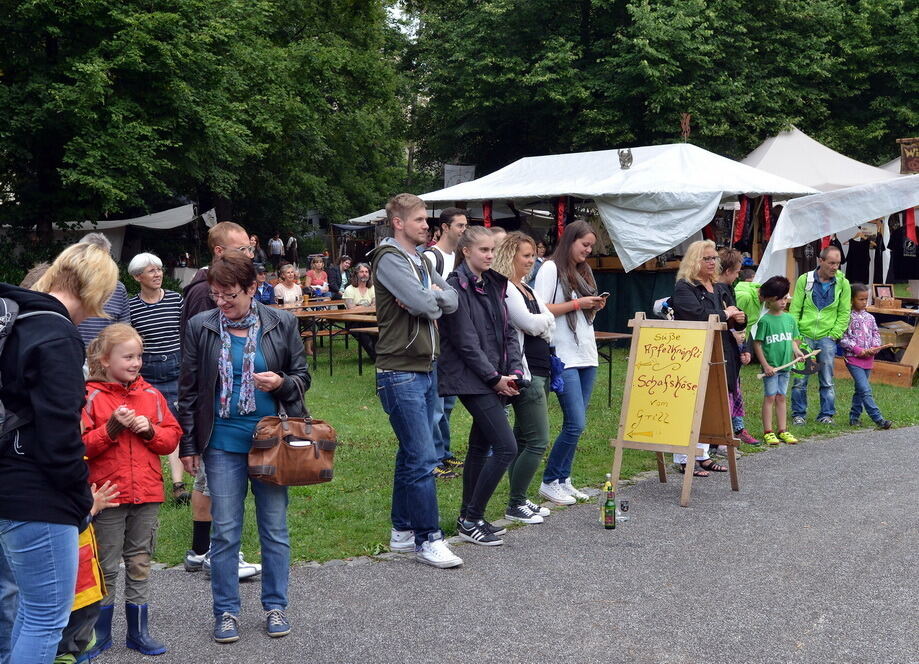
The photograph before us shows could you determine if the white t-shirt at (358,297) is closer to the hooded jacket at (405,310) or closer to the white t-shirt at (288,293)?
the white t-shirt at (288,293)

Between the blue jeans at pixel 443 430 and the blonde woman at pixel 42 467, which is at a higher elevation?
the blonde woman at pixel 42 467

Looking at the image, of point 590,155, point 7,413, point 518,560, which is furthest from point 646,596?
point 590,155

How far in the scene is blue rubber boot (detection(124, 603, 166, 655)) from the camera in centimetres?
423

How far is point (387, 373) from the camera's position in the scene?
17.2ft

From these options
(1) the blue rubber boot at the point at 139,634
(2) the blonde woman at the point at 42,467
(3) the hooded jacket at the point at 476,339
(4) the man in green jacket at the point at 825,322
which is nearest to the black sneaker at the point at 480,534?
(3) the hooded jacket at the point at 476,339

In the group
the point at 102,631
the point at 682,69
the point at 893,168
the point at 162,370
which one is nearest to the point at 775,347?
the point at 162,370

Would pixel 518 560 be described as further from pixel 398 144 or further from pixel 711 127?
pixel 398 144

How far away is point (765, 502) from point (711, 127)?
21.2 metres

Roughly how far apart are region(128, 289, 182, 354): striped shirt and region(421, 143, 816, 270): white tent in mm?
10389

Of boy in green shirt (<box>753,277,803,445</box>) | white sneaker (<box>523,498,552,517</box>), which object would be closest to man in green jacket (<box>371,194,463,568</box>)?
white sneaker (<box>523,498,552,517</box>)

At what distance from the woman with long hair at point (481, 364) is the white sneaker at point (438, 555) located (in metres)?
0.42

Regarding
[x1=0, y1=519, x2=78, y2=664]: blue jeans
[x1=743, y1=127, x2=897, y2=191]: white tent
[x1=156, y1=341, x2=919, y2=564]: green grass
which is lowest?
[x1=156, y1=341, x2=919, y2=564]: green grass

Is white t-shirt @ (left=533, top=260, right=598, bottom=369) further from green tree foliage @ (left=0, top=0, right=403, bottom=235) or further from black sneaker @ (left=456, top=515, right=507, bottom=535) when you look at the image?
green tree foliage @ (left=0, top=0, right=403, bottom=235)

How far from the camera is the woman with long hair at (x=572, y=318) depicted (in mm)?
6496
